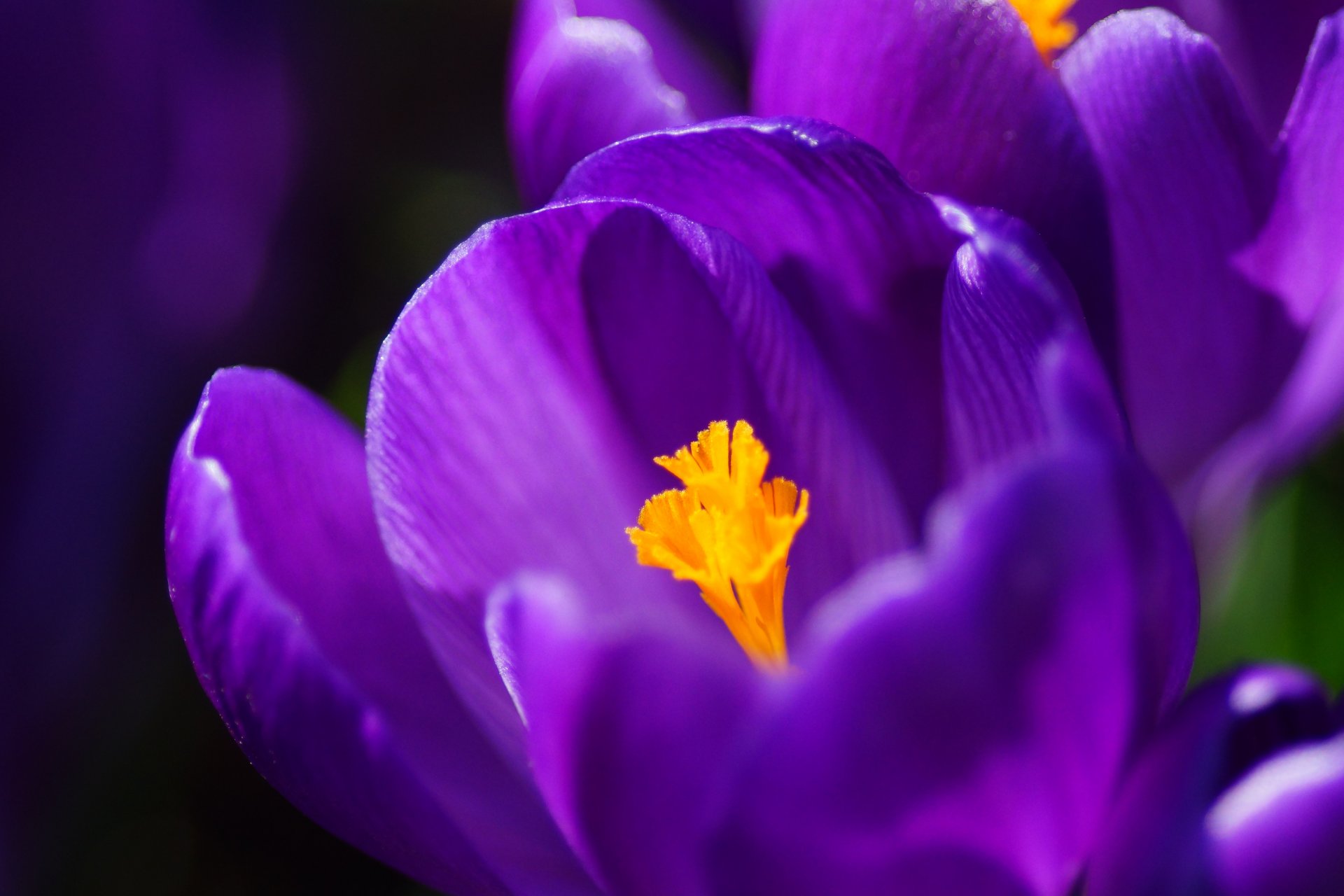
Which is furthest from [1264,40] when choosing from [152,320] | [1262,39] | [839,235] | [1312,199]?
[152,320]

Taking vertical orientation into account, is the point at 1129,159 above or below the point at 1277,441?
above

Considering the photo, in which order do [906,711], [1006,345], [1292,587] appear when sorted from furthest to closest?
[1292,587] → [1006,345] → [906,711]

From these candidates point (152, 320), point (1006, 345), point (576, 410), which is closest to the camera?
point (1006, 345)

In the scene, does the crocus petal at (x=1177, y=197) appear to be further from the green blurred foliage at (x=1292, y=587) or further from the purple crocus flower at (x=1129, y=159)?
the green blurred foliage at (x=1292, y=587)

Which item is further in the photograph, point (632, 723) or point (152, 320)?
point (152, 320)

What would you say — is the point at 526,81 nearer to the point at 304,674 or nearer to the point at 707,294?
the point at 707,294

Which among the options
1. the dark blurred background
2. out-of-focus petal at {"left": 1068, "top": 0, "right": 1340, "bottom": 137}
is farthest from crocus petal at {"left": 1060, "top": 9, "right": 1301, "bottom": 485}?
the dark blurred background

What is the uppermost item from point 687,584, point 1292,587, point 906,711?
point 906,711

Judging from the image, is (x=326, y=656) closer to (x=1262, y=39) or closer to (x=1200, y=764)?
(x=1200, y=764)
